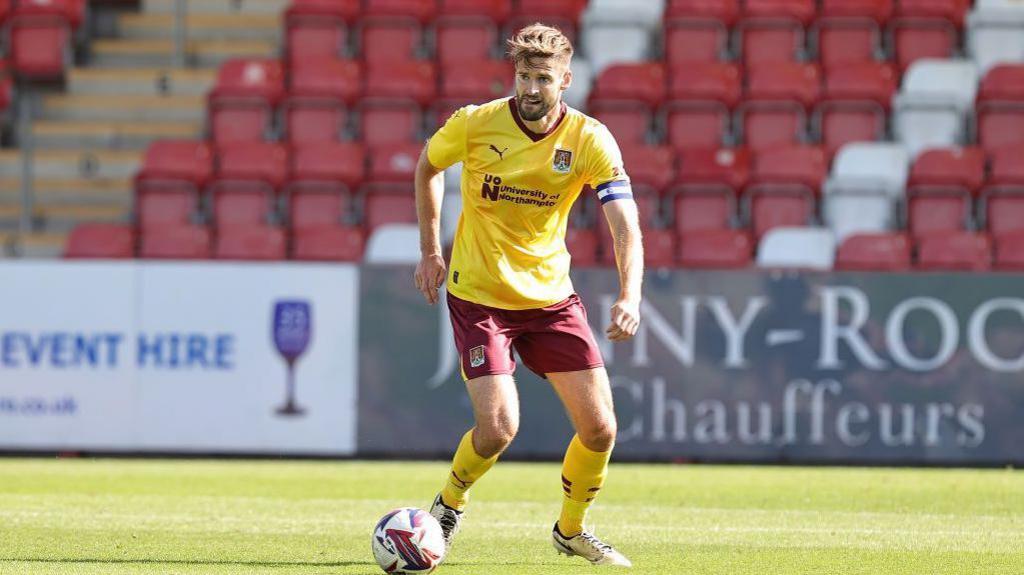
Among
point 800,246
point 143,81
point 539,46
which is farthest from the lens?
point 143,81

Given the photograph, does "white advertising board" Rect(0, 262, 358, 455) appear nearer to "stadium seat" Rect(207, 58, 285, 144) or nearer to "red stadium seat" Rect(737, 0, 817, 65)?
"stadium seat" Rect(207, 58, 285, 144)

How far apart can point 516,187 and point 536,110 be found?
352 mm

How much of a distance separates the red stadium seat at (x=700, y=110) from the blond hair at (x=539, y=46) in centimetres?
966

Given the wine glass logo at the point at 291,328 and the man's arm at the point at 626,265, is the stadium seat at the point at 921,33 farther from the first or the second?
the man's arm at the point at 626,265

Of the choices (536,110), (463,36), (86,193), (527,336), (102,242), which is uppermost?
(463,36)

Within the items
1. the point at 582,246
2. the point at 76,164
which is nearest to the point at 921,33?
the point at 582,246

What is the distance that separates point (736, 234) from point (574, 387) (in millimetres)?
7998

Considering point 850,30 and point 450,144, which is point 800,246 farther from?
point 450,144

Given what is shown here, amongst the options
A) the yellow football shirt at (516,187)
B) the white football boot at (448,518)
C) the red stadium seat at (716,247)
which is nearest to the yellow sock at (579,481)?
the white football boot at (448,518)

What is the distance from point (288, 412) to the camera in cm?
1323

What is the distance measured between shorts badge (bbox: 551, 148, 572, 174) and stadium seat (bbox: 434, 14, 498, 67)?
10.7m

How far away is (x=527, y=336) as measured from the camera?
7.03 m

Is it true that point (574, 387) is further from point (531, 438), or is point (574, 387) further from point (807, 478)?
point (531, 438)

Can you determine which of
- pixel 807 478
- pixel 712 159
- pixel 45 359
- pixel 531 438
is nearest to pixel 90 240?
pixel 45 359
